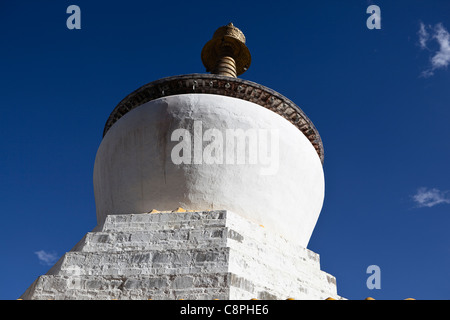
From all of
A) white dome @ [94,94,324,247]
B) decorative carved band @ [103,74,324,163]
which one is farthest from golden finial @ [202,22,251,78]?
white dome @ [94,94,324,247]

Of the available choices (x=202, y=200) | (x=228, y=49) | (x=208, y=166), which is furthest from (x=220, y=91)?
(x=228, y=49)

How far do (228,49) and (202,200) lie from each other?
15.9 ft

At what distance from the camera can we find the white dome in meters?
6.23

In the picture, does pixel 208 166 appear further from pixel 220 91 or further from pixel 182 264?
pixel 182 264

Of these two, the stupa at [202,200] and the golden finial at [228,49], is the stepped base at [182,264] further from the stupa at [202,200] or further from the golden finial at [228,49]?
the golden finial at [228,49]

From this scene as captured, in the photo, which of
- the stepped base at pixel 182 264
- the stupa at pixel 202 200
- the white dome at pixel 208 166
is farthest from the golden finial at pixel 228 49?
the stepped base at pixel 182 264

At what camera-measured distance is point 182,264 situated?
488 cm

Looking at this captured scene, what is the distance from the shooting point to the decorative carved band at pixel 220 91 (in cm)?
718

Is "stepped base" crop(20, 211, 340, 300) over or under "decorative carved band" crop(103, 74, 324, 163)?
under

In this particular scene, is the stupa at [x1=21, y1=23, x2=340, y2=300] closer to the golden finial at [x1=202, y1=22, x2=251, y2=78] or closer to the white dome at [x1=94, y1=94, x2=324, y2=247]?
the white dome at [x1=94, y1=94, x2=324, y2=247]

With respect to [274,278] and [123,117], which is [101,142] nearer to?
[123,117]

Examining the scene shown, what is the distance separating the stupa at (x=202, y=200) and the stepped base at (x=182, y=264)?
13 millimetres

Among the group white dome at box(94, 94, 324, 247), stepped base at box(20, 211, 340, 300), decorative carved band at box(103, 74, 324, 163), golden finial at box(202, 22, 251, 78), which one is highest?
golden finial at box(202, 22, 251, 78)

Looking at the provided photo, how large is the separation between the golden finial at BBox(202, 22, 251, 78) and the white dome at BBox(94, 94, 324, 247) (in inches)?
125
